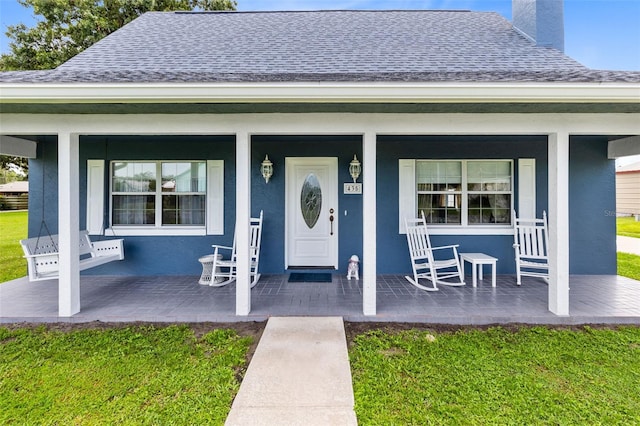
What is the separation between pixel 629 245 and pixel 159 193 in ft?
39.8

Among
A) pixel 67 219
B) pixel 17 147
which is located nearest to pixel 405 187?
pixel 67 219

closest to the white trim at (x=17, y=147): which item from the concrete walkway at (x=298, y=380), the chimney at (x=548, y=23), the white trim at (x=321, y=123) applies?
the white trim at (x=321, y=123)

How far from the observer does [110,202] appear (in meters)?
5.63

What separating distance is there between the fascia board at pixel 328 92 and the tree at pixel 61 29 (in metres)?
10.0

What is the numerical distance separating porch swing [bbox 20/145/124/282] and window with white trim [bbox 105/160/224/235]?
0.68 meters

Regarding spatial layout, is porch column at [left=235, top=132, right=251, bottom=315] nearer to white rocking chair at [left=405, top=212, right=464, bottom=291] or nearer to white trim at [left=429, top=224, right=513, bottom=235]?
white rocking chair at [left=405, top=212, right=464, bottom=291]

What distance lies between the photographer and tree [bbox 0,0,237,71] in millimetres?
10282

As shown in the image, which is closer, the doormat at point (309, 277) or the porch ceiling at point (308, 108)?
the porch ceiling at point (308, 108)

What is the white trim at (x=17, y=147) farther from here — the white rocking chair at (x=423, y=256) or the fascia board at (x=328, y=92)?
the white rocking chair at (x=423, y=256)

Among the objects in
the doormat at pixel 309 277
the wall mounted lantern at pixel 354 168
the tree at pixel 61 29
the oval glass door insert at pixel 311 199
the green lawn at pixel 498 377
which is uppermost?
the tree at pixel 61 29

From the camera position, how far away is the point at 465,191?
5680mm

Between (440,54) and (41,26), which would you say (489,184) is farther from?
(41,26)

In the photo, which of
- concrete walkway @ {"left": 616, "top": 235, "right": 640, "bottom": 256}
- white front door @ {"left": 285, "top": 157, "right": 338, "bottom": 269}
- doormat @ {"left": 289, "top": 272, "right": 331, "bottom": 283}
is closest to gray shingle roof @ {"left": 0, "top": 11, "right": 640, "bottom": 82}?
white front door @ {"left": 285, "top": 157, "right": 338, "bottom": 269}

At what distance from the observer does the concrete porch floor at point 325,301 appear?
140 inches
